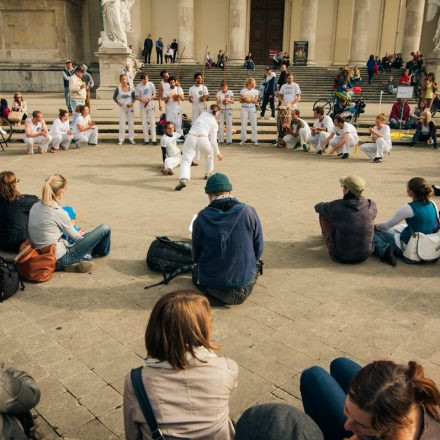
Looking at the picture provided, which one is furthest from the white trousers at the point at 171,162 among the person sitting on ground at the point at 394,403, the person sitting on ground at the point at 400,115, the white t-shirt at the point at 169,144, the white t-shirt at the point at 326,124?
the person sitting on ground at the point at 400,115

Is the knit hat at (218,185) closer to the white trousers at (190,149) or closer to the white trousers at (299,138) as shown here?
the white trousers at (190,149)

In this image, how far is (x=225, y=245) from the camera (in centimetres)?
459

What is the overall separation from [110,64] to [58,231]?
18.7 m

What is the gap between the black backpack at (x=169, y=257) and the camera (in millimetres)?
5629

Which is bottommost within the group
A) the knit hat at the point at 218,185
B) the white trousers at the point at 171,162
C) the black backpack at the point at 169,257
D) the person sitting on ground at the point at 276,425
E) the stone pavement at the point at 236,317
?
the stone pavement at the point at 236,317

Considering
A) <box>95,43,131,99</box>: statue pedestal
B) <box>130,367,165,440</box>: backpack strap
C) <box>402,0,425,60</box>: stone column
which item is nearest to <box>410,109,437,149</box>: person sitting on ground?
<box>95,43,131,99</box>: statue pedestal

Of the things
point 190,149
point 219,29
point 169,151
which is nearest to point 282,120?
point 169,151

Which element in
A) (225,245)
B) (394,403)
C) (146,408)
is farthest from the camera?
(225,245)

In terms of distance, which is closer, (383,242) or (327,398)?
(327,398)

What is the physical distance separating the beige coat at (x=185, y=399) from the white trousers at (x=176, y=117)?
12.3 m

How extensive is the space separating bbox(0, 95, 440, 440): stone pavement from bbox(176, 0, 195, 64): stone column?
2272cm

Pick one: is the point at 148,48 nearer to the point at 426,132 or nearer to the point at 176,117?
the point at 176,117

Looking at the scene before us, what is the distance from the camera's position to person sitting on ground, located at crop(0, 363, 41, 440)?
2.67 metres

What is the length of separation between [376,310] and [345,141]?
331 inches
